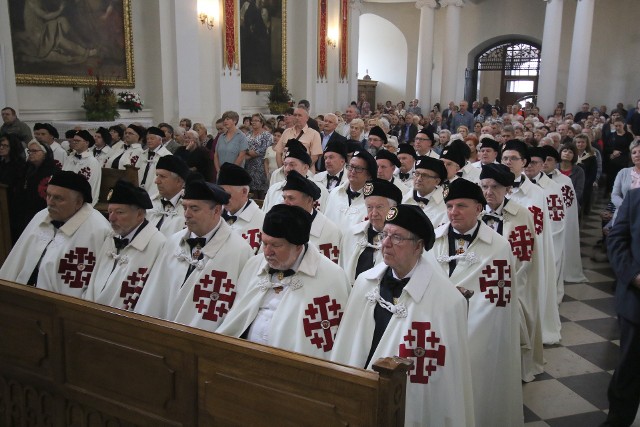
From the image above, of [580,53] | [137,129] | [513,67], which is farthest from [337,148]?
[513,67]

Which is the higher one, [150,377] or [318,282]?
[318,282]

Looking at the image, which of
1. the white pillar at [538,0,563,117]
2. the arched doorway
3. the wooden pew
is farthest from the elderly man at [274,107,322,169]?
the arched doorway

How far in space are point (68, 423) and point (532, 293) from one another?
3790 millimetres

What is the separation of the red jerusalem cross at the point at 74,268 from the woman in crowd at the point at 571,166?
22.4 ft

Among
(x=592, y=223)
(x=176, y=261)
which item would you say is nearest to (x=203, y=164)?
(x=176, y=261)

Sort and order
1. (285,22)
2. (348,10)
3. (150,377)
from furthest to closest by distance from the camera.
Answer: (348,10) < (285,22) < (150,377)

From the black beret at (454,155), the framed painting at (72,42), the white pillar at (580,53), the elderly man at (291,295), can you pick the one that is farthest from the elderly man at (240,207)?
the white pillar at (580,53)

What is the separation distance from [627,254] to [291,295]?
218 cm

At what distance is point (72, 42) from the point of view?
1136cm

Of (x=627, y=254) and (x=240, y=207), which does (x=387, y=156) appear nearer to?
(x=240, y=207)

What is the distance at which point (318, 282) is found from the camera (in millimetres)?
3547

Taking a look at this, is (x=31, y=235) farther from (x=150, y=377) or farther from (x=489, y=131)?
(x=489, y=131)

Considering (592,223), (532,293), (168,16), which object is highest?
(168,16)

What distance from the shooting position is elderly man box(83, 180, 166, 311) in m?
4.24
